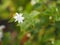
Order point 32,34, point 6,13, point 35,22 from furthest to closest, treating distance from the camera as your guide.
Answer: point 6,13
point 32,34
point 35,22

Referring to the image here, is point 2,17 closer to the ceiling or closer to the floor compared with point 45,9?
closer to the ceiling

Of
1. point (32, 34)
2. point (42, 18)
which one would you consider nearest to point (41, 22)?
point (42, 18)

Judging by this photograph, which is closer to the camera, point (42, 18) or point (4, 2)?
point (42, 18)

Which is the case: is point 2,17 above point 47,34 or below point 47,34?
above

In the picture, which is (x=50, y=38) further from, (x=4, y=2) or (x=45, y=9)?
(x=4, y=2)

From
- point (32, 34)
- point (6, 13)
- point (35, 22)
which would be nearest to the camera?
point (35, 22)

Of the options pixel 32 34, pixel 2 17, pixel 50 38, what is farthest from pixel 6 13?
pixel 50 38

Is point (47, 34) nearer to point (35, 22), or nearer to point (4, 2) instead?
point (35, 22)

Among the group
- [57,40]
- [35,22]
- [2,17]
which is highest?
[2,17]

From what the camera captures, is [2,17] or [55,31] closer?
[55,31]
